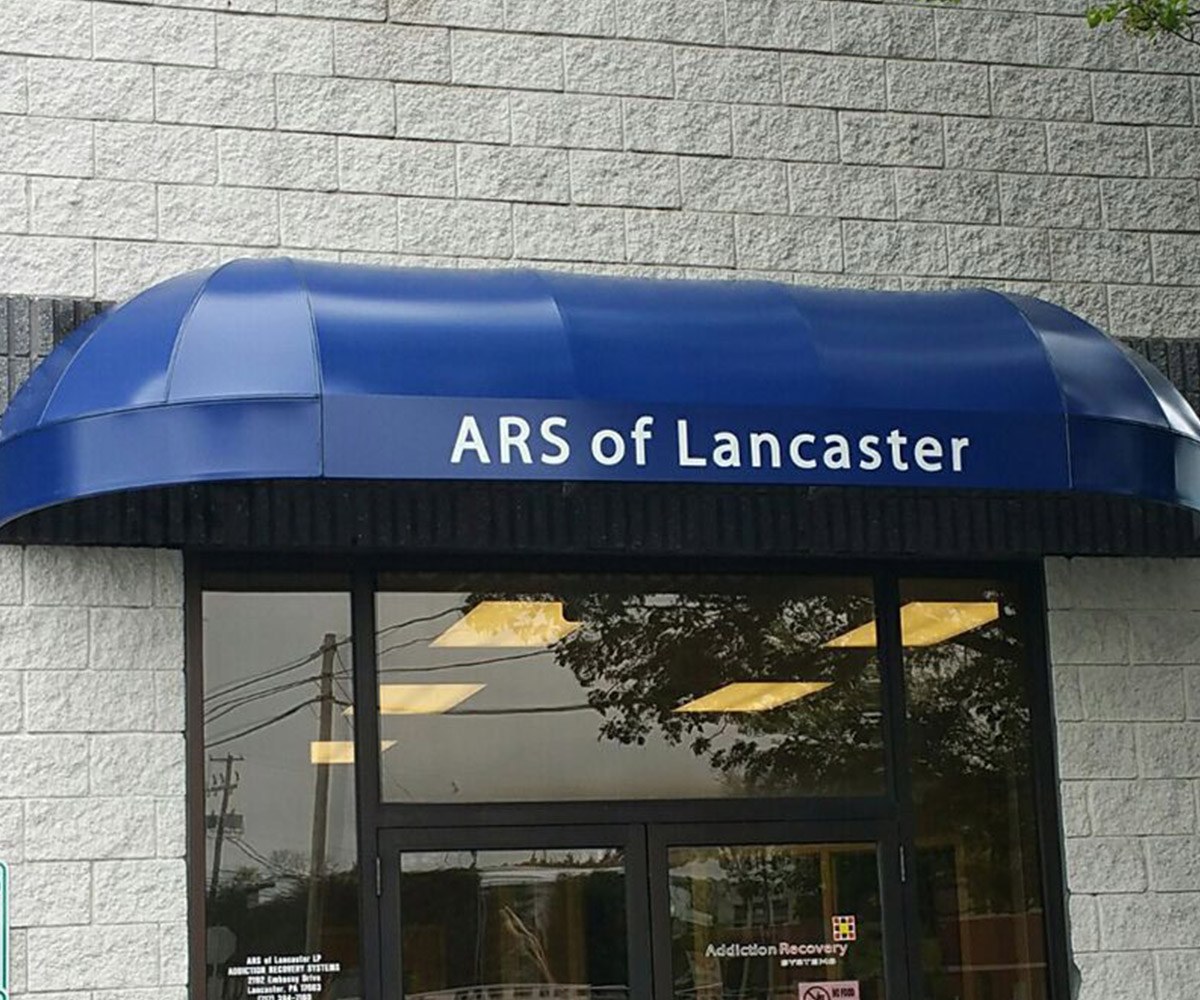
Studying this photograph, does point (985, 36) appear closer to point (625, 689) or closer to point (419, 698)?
point (625, 689)

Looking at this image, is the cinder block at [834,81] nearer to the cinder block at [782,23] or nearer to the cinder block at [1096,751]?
the cinder block at [782,23]

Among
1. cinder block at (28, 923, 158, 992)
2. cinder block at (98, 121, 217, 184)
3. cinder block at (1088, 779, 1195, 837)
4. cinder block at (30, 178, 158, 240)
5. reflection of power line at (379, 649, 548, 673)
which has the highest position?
cinder block at (98, 121, 217, 184)

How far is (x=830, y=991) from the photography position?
816 cm

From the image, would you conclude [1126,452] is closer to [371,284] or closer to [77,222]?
[371,284]

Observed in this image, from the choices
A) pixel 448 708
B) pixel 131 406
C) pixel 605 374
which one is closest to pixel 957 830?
pixel 448 708

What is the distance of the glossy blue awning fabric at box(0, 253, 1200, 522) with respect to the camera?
6680mm

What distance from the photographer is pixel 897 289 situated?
873 centimetres

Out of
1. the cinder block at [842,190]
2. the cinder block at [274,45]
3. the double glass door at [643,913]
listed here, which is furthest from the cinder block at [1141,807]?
the cinder block at [274,45]

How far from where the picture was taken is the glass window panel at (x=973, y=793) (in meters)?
8.34

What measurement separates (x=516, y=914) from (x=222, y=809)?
3.70ft

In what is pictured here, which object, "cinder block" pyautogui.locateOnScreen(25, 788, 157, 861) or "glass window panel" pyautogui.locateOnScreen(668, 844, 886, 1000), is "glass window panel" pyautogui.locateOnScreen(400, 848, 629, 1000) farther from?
"cinder block" pyautogui.locateOnScreen(25, 788, 157, 861)

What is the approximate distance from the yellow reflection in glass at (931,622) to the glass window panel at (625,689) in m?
0.02

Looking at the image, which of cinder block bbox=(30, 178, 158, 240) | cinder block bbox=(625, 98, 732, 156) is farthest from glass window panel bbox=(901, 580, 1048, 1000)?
cinder block bbox=(30, 178, 158, 240)

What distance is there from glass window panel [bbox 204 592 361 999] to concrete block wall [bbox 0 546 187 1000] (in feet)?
0.59
